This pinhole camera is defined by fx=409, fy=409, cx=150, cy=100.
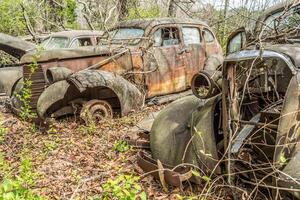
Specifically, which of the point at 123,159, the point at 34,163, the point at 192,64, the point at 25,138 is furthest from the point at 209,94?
the point at 192,64

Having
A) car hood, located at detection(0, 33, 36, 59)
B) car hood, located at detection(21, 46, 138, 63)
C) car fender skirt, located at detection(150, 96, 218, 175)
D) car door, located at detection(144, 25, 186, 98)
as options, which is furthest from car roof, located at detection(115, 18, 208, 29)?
car fender skirt, located at detection(150, 96, 218, 175)

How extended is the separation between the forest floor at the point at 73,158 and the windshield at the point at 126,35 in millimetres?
1456

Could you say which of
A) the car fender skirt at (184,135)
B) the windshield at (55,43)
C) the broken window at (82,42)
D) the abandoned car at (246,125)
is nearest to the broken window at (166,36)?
→ the broken window at (82,42)

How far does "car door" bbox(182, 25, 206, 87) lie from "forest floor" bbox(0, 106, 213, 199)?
1507 mm

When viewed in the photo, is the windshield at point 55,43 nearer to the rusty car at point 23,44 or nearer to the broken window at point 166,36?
the rusty car at point 23,44

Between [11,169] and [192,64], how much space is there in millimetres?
5057

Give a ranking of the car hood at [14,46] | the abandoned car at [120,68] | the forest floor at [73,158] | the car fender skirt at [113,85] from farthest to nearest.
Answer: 1. the car hood at [14,46]
2. the abandoned car at [120,68]
3. the car fender skirt at [113,85]
4. the forest floor at [73,158]

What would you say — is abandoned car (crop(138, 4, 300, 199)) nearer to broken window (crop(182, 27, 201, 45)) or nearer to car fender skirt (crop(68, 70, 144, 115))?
car fender skirt (crop(68, 70, 144, 115))

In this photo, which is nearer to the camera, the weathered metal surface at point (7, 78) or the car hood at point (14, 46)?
the car hood at point (14, 46)

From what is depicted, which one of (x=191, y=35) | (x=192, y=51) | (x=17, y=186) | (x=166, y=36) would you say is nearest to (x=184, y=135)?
(x=17, y=186)

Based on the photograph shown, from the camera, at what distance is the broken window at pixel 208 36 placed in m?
9.39

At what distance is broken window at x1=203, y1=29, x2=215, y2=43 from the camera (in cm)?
939

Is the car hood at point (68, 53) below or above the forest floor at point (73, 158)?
above

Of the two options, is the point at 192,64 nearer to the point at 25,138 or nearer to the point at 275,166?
the point at 25,138
